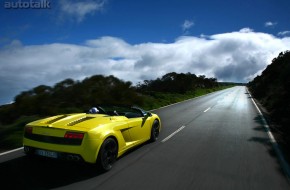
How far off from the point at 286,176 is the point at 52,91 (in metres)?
11.5

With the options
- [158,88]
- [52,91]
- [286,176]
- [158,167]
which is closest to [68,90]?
[52,91]

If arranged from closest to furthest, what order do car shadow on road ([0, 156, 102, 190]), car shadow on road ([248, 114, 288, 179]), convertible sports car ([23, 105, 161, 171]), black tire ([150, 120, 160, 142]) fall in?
1. car shadow on road ([0, 156, 102, 190])
2. convertible sports car ([23, 105, 161, 171])
3. car shadow on road ([248, 114, 288, 179])
4. black tire ([150, 120, 160, 142])

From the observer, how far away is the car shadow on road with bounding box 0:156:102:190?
179 inches

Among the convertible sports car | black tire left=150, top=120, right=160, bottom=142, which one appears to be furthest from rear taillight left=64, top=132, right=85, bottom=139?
black tire left=150, top=120, right=160, bottom=142

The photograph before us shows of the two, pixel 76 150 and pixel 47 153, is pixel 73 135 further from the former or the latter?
pixel 47 153

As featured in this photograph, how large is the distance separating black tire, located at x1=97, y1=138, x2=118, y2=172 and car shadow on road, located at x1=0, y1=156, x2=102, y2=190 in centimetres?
19

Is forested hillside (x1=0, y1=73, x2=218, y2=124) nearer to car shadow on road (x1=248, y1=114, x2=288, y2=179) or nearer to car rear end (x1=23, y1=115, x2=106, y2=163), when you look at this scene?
car rear end (x1=23, y1=115, x2=106, y2=163)

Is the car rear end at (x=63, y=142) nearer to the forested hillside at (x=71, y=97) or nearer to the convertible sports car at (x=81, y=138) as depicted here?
the convertible sports car at (x=81, y=138)

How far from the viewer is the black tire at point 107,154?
16.6ft

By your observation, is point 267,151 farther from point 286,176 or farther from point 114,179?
point 114,179

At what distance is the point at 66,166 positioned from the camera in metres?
5.52

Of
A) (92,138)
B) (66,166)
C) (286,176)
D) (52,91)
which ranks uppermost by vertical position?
(52,91)

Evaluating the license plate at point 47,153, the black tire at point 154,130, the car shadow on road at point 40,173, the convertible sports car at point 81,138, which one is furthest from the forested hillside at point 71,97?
the license plate at point 47,153

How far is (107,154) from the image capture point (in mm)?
5316
